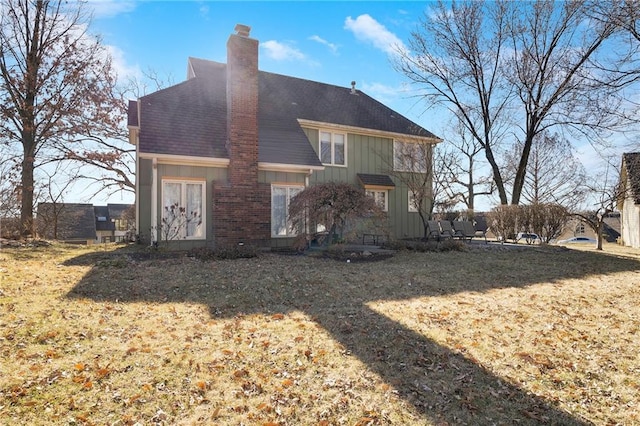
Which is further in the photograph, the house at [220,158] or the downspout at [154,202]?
the house at [220,158]

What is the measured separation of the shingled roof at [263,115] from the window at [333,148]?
25.0 inches

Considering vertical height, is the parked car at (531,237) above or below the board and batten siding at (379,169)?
below

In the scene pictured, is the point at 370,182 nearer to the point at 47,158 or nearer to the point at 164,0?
the point at 164,0

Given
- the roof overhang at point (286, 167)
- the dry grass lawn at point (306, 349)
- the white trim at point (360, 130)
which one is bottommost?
the dry grass lawn at point (306, 349)

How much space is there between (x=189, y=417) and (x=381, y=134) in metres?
15.9

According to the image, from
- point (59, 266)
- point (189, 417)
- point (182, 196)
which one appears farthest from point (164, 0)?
point (189, 417)

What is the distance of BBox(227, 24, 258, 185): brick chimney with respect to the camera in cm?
1098

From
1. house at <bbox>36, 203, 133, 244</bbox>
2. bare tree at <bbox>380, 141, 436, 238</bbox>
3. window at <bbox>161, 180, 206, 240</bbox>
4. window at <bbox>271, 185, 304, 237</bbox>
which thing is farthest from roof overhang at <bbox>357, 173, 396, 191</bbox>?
house at <bbox>36, 203, 133, 244</bbox>

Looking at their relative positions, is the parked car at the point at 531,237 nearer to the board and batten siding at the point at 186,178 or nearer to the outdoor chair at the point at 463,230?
the outdoor chair at the point at 463,230

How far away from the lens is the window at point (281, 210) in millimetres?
12266

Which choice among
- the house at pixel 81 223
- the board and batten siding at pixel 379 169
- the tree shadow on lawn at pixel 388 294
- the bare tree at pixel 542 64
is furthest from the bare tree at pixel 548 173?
the house at pixel 81 223

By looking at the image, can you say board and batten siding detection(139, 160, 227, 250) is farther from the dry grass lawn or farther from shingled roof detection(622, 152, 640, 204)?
shingled roof detection(622, 152, 640, 204)

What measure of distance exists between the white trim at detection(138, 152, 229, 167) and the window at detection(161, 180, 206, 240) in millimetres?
566

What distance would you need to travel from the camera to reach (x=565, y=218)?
14602 millimetres
